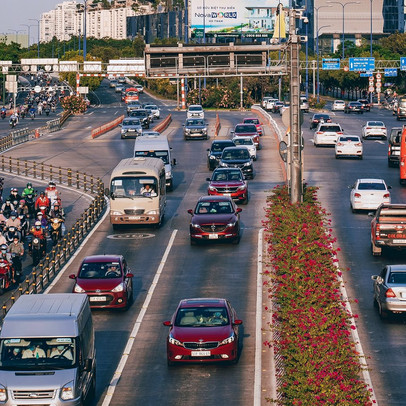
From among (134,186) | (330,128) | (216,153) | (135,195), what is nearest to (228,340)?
(135,195)

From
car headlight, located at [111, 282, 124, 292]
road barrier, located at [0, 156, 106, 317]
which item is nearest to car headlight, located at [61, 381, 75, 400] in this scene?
road barrier, located at [0, 156, 106, 317]

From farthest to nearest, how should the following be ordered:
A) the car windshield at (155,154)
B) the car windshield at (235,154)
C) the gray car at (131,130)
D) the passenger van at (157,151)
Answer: the gray car at (131,130), the car windshield at (235,154), the car windshield at (155,154), the passenger van at (157,151)

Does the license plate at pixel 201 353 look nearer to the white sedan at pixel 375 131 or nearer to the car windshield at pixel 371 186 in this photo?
the car windshield at pixel 371 186

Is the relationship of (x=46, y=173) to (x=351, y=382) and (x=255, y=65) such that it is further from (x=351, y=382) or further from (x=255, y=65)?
(x=351, y=382)

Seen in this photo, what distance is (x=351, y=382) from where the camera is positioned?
18.7 metres

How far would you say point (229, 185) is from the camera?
48312 millimetres

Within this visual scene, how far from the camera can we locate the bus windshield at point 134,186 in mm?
42406

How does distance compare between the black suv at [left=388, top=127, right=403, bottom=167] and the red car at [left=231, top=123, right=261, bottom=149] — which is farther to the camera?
the red car at [left=231, top=123, right=261, bottom=149]

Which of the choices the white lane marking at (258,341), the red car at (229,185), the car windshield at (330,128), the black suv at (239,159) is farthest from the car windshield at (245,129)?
the white lane marking at (258,341)

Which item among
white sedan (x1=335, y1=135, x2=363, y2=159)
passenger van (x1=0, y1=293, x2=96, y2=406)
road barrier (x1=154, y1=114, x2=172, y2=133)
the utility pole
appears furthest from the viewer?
road barrier (x1=154, y1=114, x2=172, y2=133)

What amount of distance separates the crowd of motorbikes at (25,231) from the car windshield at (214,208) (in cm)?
530

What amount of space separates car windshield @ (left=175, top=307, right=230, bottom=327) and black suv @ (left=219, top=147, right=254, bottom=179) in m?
32.4

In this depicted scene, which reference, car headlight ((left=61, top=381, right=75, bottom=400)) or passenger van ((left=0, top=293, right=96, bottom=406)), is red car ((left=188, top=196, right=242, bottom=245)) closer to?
passenger van ((left=0, top=293, right=96, bottom=406))

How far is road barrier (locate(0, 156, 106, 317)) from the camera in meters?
32.6
